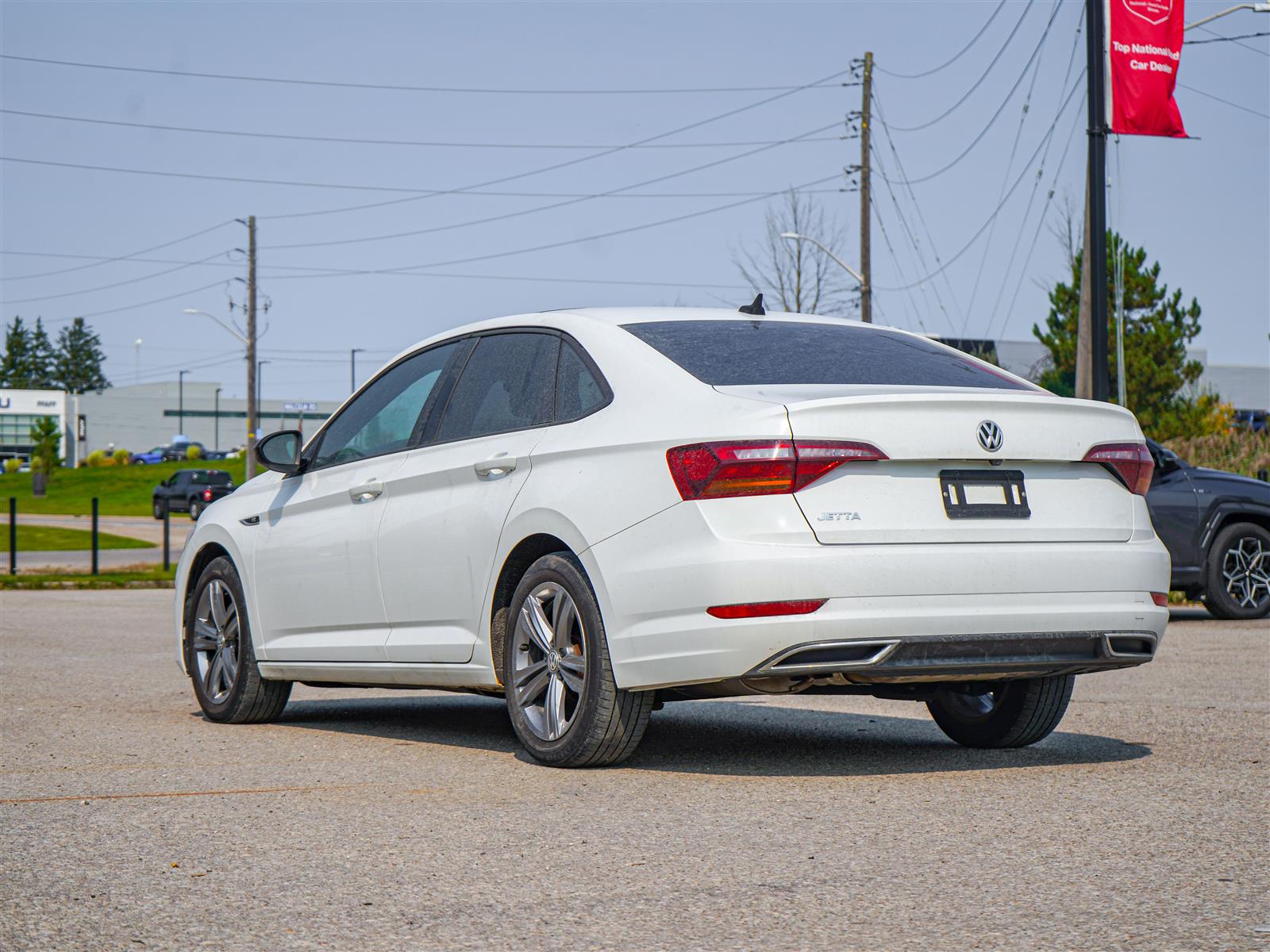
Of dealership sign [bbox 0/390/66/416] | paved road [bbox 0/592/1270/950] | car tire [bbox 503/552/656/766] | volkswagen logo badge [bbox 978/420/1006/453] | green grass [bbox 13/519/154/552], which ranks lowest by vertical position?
green grass [bbox 13/519/154/552]

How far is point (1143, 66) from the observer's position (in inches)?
679

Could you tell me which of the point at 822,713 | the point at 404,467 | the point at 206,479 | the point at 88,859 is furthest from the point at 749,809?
the point at 206,479

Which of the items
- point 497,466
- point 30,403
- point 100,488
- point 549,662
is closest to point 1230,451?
point 497,466

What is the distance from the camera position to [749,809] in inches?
201

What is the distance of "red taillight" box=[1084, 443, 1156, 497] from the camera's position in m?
5.84

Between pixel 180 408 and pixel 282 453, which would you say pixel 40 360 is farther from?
pixel 282 453

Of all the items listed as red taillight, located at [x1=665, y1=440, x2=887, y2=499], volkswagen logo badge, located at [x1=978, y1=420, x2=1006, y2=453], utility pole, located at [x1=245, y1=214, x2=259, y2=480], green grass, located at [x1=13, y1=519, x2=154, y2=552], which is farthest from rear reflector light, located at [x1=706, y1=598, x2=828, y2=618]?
utility pole, located at [x1=245, y1=214, x2=259, y2=480]

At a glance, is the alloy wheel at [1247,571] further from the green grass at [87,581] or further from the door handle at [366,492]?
the green grass at [87,581]

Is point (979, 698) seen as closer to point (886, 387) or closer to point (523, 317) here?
point (886, 387)

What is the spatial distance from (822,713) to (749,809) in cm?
308

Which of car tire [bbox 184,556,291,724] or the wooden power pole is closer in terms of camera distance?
car tire [bbox 184,556,291,724]

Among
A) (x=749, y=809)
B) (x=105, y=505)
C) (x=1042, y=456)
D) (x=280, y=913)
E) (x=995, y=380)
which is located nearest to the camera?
(x=280, y=913)

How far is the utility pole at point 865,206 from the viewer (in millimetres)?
35906

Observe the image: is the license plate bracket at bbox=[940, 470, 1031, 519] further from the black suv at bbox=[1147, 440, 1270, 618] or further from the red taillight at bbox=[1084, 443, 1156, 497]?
the black suv at bbox=[1147, 440, 1270, 618]
